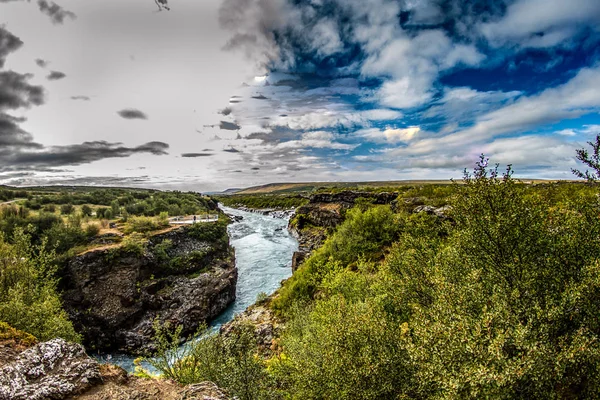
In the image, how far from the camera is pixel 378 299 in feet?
47.4

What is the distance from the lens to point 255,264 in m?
47.7

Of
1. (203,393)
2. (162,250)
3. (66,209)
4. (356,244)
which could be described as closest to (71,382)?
(203,393)

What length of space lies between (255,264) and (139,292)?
70.7ft

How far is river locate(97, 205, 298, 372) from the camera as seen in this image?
3133 cm

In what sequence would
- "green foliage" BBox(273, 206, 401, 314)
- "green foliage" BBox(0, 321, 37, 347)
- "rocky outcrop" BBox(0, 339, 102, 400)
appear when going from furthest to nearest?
1. "green foliage" BBox(273, 206, 401, 314)
2. "green foliage" BBox(0, 321, 37, 347)
3. "rocky outcrop" BBox(0, 339, 102, 400)

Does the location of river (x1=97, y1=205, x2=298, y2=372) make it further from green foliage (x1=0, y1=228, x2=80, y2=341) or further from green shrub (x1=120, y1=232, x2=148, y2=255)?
green shrub (x1=120, y1=232, x2=148, y2=255)

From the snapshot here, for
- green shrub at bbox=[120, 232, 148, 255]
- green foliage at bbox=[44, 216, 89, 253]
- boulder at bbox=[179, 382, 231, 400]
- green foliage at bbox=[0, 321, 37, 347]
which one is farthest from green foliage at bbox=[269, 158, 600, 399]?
green foliage at bbox=[44, 216, 89, 253]

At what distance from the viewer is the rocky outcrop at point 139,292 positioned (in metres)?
25.4

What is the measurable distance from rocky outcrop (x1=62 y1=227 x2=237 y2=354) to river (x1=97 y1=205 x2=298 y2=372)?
1321 millimetres

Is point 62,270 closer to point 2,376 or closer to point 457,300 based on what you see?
point 2,376

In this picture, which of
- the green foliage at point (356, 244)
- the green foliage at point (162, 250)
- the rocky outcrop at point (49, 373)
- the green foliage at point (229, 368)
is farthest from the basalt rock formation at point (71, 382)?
the green foliage at point (162, 250)

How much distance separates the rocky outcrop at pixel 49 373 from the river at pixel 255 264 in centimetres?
2008

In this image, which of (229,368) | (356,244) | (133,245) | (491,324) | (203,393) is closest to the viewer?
(203,393)

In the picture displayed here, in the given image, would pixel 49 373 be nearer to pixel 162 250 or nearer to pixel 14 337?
pixel 14 337
